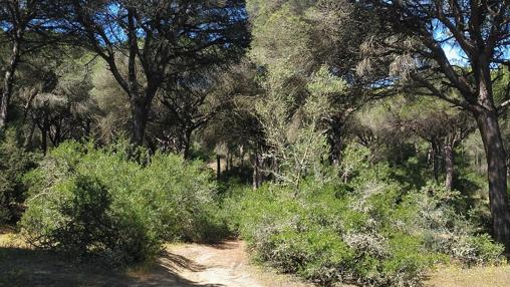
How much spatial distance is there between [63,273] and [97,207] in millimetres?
1253

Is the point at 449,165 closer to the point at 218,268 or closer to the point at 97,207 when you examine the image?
the point at 218,268

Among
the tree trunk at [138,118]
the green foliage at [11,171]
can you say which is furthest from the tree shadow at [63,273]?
the tree trunk at [138,118]

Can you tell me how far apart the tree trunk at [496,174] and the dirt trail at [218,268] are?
6.83 metres

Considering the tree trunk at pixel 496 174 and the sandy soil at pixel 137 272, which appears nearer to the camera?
the sandy soil at pixel 137 272

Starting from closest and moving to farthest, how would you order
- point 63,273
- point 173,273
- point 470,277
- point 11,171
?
point 63,273
point 173,273
point 470,277
point 11,171

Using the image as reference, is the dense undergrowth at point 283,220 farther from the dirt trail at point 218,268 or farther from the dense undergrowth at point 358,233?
the dirt trail at point 218,268

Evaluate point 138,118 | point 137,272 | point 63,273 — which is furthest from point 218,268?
point 138,118

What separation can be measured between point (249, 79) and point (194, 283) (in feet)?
48.4

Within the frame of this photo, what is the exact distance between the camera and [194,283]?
866 centimetres

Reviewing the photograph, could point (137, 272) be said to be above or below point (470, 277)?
above

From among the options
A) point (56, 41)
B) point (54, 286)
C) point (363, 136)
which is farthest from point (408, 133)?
point (54, 286)

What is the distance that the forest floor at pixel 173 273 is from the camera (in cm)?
782

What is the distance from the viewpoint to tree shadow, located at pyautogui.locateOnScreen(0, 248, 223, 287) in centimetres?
750

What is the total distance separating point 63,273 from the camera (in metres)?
8.11
